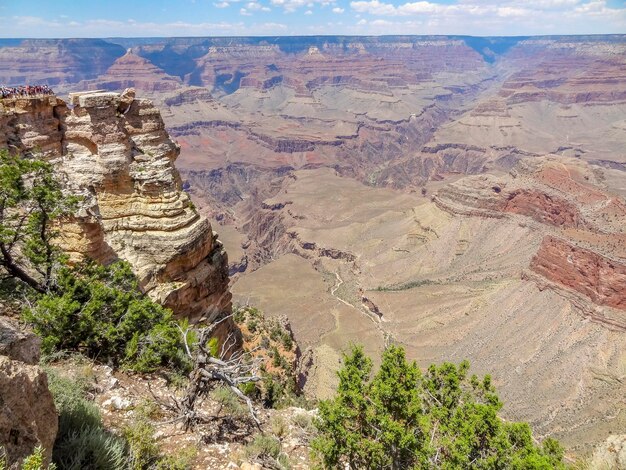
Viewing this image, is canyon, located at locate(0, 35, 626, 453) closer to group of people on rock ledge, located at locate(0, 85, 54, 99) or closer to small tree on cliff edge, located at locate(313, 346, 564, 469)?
group of people on rock ledge, located at locate(0, 85, 54, 99)

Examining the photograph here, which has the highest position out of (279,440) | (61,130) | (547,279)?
(61,130)

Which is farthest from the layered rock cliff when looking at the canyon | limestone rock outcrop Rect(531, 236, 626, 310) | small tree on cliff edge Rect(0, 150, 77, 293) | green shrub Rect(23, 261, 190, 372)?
limestone rock outcrop Rect(531, 236, 626, 310)

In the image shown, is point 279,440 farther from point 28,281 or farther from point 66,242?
point 66,242

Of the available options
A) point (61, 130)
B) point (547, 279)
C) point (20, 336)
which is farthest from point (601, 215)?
point (20, 336)

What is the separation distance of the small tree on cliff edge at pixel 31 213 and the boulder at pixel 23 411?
899 cm

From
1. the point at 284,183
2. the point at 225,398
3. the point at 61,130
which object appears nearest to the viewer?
Result: the point at 225,398

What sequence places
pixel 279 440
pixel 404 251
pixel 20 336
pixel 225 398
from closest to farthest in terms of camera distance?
pixel 20 336 < pixel 279 440 < pixel 225 398 < pixel 404 251

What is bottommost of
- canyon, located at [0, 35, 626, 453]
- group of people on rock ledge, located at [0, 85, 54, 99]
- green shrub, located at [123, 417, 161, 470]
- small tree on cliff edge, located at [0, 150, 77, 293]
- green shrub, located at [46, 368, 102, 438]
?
canyon, located at [0, 35, 626, 453]

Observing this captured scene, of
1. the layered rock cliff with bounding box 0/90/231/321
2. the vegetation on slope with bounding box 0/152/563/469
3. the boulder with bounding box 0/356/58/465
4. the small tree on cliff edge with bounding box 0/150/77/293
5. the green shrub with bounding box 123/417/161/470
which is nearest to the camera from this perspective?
the boulder with bounding box 0/356/58/465

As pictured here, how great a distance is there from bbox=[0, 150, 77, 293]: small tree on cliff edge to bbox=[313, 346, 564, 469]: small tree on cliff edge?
34.2 feet

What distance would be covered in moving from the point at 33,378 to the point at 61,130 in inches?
664

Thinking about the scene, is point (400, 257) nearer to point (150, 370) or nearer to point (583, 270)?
point (583, 270)

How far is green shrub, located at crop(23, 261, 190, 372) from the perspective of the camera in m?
12.7

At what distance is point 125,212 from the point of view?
20125 millimetres
